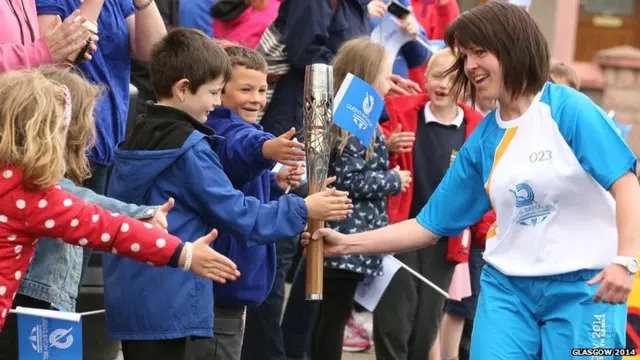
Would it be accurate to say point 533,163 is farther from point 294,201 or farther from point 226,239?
point 226,239

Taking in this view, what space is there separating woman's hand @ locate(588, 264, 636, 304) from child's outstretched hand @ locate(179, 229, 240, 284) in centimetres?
130

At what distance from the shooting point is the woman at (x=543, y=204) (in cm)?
475

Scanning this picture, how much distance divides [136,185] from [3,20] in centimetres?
91

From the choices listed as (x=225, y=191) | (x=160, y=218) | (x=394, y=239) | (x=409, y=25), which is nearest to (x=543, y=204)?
(x=394, y=239)

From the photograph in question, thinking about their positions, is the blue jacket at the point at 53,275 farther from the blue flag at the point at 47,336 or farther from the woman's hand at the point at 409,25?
the woman's hand at the point at 409,25

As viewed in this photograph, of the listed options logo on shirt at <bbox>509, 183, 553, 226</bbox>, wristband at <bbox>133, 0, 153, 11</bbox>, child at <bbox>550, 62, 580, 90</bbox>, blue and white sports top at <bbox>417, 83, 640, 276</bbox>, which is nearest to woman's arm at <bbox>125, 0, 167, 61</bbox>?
wristband at <bbox>133, 0, 153, 11</bbox>

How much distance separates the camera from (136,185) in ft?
17.2

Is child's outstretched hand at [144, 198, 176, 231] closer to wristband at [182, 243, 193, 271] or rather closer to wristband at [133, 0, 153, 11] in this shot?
wristband at [182, 243, 193, 271]

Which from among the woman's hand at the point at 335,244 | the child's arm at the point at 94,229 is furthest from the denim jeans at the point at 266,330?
the child's arm at the point at 94,229

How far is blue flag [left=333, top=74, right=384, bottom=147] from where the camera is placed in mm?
6332

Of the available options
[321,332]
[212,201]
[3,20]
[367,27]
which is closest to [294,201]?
[212,201]

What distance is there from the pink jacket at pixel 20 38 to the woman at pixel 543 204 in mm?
1693

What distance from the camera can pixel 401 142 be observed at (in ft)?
24.0

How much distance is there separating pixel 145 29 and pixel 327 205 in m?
1.51
